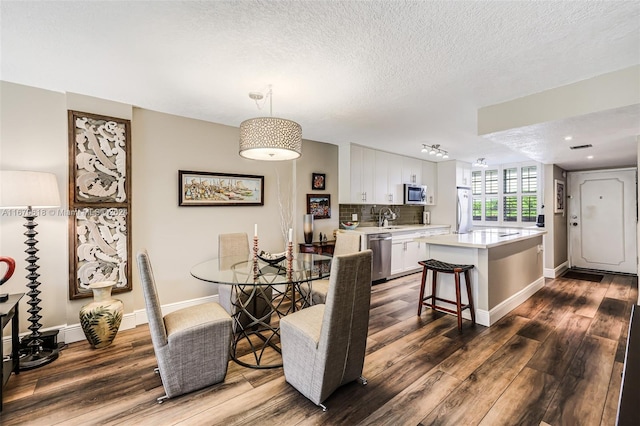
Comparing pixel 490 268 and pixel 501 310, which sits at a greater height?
pixel 490 268

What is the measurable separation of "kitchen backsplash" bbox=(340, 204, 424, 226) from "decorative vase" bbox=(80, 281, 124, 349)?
11.8 ft

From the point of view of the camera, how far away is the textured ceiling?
1.68 meters

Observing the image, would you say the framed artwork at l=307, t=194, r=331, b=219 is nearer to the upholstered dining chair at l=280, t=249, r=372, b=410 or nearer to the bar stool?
the bar stool

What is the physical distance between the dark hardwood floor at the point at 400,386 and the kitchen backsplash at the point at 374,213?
2636 mm

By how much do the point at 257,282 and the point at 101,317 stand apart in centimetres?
162

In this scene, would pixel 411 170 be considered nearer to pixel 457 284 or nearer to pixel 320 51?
pixel 457 284

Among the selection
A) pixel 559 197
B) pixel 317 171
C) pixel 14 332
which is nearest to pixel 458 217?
pixel 559 197

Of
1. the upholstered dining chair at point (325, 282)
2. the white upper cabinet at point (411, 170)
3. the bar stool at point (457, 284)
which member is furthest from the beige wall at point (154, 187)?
the white upper cabinet at point (411, 170)

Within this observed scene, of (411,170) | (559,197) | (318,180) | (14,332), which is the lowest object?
(14,332)

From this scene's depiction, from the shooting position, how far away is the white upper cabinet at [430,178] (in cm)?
661

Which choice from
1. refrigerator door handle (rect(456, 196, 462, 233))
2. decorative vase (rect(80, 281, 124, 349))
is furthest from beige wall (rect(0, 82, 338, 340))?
refrigerator door handle (rect(456, 196, 462, 233))

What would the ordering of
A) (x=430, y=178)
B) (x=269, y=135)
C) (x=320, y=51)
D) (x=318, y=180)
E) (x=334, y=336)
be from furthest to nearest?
(x=430, y=178) → (x=318, y=180) → (x=269, y=135) → (x=320, y=51) → (x=334, y=336)

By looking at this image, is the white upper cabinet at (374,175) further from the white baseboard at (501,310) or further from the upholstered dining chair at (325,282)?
the white baseboard at (501,310)

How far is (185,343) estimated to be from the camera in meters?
1.95
